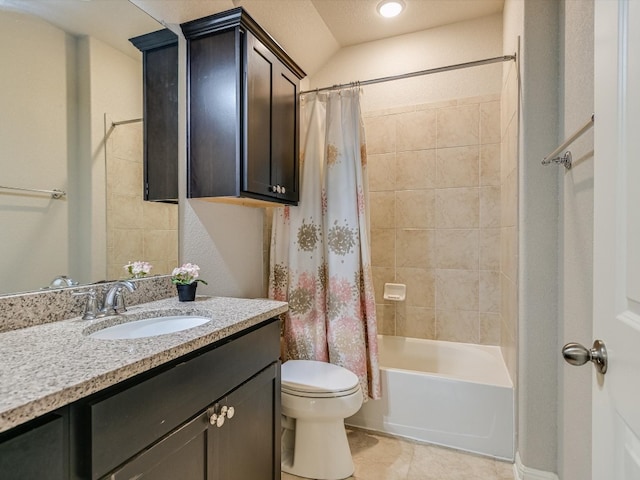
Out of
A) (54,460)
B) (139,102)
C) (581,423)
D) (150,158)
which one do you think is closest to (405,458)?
(581,423)

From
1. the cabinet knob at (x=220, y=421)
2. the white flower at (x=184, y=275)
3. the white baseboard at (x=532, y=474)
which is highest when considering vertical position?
the white flower at (x=184, y=275)

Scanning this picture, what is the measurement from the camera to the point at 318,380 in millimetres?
1656

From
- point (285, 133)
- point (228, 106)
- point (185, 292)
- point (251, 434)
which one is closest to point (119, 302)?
point (185, 292)

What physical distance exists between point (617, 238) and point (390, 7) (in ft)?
7.23

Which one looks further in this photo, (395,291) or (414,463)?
(395,291)

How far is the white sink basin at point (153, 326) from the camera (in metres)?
1.11

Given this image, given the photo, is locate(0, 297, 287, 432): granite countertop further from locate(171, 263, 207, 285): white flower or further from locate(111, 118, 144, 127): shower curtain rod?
locate(111, 118, 144, 127): shower curtain rod

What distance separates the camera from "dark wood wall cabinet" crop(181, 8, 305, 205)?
152cm

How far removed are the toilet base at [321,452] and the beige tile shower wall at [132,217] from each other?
1068 millimetres

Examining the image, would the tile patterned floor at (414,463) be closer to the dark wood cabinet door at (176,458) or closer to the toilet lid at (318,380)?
the toilet lid at (318,380)

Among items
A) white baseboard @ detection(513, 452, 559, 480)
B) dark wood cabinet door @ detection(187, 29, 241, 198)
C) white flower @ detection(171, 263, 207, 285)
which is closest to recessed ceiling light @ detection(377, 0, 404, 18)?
dark wood cabinet door @ detection(187, 29, 241, 198)

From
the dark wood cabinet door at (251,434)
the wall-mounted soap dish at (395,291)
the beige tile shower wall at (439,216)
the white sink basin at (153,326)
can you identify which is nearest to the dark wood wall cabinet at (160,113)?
the white sink basin at (153,326)

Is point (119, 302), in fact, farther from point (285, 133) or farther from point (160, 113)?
point (285, 133)

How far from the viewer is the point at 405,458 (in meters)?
1.79
